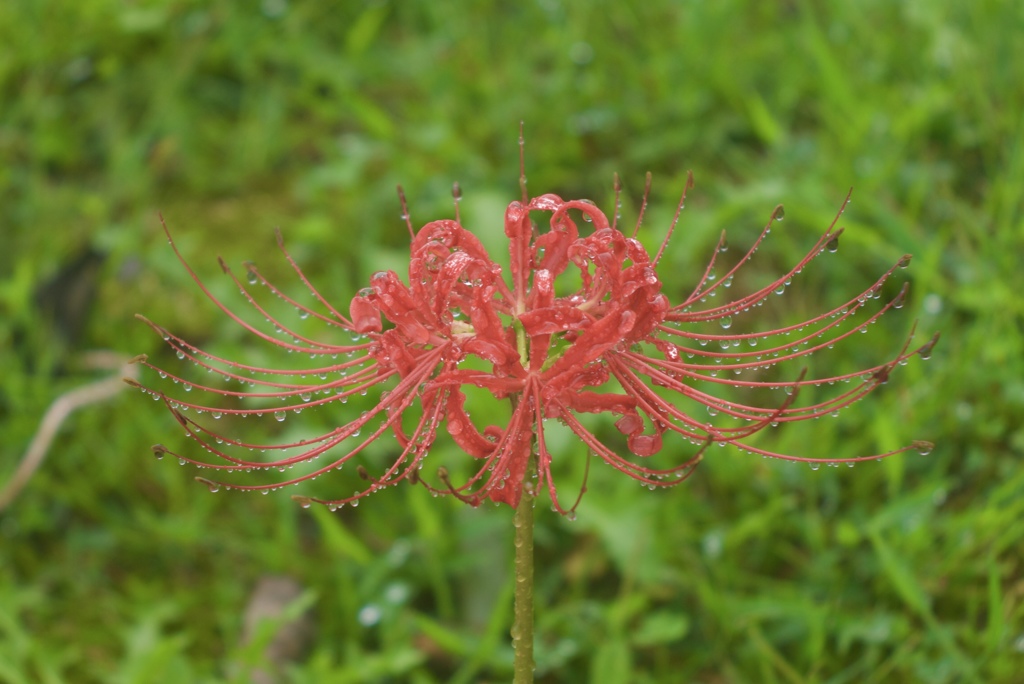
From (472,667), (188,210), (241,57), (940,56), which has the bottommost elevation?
(472,667)

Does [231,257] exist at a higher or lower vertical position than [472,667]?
higher

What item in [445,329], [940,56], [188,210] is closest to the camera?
[445,329]

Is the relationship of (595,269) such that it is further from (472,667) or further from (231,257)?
(231,257)

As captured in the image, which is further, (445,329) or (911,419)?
(911,419)

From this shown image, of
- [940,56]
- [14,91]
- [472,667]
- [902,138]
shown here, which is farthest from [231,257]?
[940,56]

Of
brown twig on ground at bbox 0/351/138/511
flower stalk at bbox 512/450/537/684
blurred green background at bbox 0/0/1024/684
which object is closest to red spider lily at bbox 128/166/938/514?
flower stalk at bbox 512/450/537/684

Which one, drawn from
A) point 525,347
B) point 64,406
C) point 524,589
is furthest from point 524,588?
point 64,406

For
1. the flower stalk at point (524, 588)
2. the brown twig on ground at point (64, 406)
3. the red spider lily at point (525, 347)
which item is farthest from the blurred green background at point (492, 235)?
the red spider lily at point (525, 347)

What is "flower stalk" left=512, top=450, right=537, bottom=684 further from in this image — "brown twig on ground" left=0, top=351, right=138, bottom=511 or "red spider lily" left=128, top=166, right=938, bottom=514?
"brown twig on ground" left=0, top=351, right=138, bottom=511

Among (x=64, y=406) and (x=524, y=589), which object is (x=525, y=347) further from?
(x=64, y=406)
